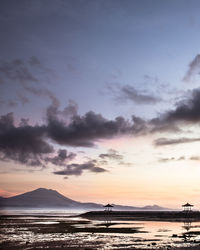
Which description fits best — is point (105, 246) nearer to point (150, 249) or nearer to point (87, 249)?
point (87, 249)

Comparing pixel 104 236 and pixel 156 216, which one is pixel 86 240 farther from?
pixel 156 216

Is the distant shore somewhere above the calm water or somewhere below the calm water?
below

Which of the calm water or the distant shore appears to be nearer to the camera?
the calm water

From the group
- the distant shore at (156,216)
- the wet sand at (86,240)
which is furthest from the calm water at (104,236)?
the distant shore at (156,216)

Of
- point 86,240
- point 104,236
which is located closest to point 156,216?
point 104,236

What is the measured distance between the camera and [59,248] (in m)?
29.5

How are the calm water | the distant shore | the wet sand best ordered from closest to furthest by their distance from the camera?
the wet sand
the calm water
the distant shore

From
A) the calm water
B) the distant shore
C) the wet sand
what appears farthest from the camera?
the distant shore

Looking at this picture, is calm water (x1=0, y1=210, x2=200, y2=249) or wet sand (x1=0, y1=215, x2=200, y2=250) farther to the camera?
calm water (x1=0, y1=210, x2=200, y2=249)

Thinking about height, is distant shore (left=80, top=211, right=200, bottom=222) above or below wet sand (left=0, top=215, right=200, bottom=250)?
below

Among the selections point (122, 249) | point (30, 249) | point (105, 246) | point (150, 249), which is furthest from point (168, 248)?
point (30, 249)

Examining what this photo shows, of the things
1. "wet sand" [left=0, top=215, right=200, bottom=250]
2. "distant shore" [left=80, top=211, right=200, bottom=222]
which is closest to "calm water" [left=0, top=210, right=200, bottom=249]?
"wet sand" [left=0, top=215, right=200, bottom=250]

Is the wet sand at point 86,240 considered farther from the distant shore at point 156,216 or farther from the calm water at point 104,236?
the distant shore at point 156,216

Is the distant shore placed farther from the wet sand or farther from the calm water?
the wet sand
